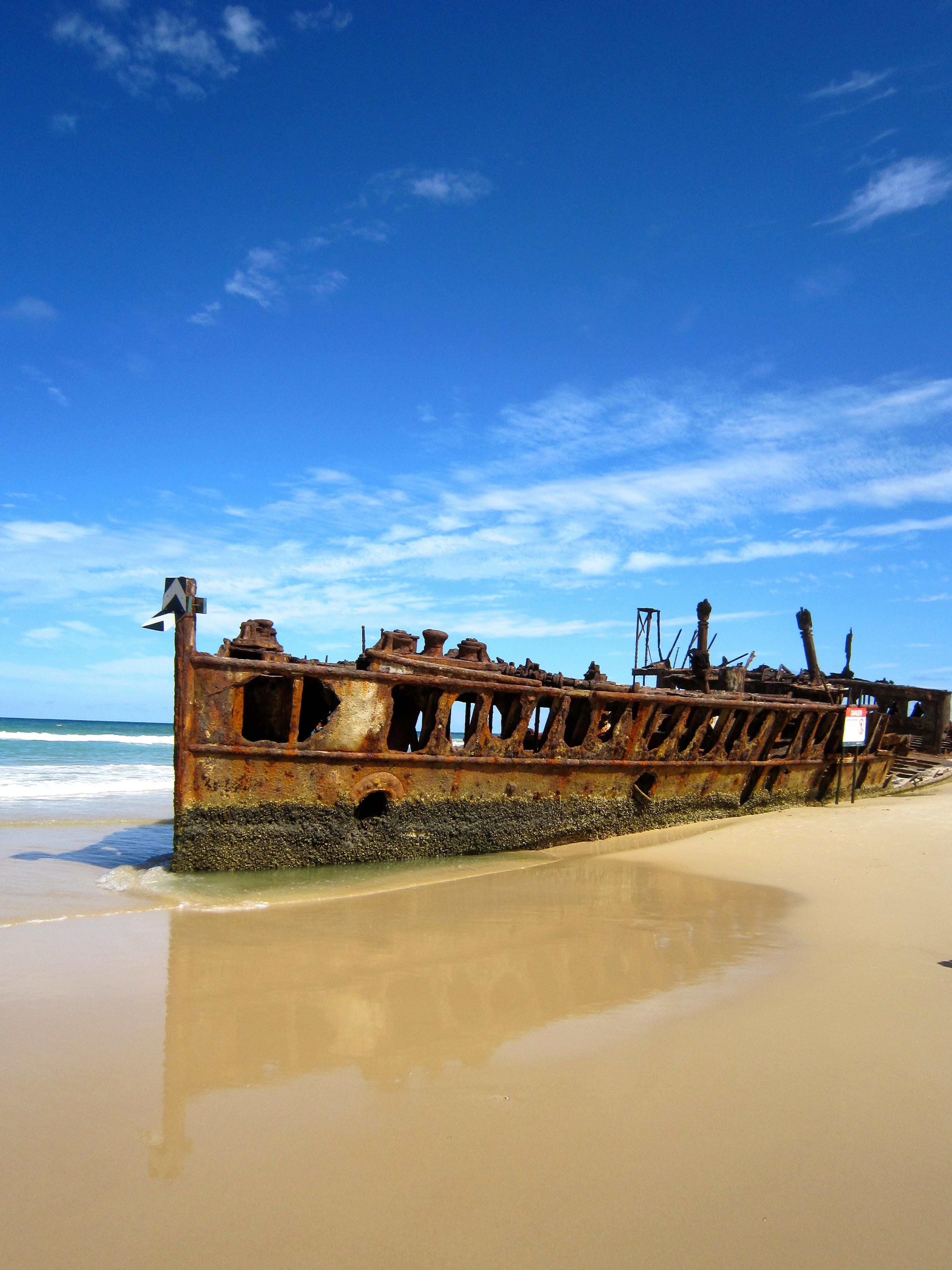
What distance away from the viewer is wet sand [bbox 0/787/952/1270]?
249 cm

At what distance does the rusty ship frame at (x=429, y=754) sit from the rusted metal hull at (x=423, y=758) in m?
0.02

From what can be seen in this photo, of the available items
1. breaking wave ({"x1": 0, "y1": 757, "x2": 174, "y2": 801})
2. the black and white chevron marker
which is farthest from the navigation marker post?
breaking wave ({"x1": 0, "y1": 757, "x2": 174, "y2": 801})

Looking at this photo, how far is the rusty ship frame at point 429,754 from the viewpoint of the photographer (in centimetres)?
807

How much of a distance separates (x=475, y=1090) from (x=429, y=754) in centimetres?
567

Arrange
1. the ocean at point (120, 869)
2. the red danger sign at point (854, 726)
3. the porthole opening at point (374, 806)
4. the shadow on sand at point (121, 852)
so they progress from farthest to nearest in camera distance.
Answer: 1. the red danger sign at point (854, 726)
2. the shadow on sand at point (121, 852)
3. the porthole opening at point (374, 806)
4. the ocean at point (120, 869)

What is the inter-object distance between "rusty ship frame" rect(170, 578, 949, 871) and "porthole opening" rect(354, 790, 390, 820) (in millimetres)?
19

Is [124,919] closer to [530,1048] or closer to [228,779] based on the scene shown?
[228,779]

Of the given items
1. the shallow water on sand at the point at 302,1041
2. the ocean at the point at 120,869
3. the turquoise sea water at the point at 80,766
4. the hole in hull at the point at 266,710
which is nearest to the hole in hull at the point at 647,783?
the ocean at the point at 120,869

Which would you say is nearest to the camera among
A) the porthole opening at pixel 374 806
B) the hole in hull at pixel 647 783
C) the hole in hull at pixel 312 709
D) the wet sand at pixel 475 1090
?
the wet sand at pixel 475 1090

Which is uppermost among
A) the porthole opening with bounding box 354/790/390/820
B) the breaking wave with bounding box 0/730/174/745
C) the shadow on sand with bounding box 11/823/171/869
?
the porthole opening with bounding box 354/790/390/820

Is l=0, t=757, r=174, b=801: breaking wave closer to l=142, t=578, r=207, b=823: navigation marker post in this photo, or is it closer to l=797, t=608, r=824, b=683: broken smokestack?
l=142, t=578, r=207, b=823: navigation marker post

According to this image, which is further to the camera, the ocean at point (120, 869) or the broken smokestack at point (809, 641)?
the broken smokestack at point (809, 641)

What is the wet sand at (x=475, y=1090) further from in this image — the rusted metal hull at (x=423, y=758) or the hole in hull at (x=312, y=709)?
the hole in hull at (x=312, y=709)

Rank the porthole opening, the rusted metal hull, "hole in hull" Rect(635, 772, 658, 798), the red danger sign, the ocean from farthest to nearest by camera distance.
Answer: the red danger sign
"hole in hull" Rect(635, 772, 658, 798)
the porthole opening
the rusted metal hull
the ocean
